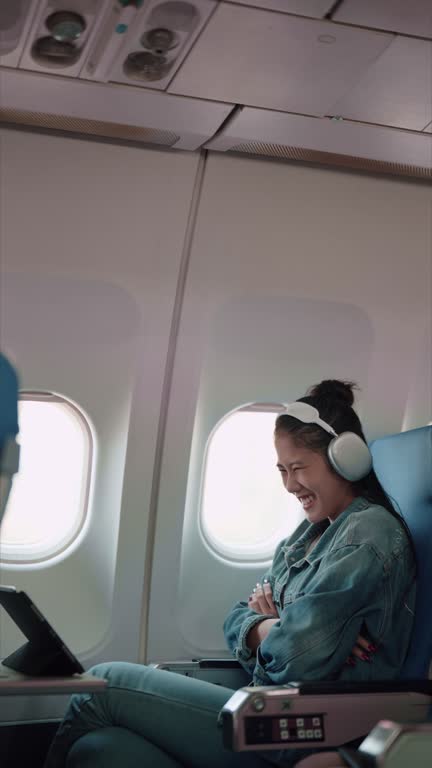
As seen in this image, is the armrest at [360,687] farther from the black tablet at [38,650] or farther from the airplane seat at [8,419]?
the airplane seat at [8,419]

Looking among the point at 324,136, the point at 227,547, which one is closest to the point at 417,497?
the point at 324,136

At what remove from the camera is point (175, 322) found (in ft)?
13.1

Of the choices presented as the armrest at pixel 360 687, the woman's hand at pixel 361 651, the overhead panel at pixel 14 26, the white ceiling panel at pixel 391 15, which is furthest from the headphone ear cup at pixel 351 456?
the overhead panel at pixel 14 26

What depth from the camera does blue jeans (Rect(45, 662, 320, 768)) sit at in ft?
9.27

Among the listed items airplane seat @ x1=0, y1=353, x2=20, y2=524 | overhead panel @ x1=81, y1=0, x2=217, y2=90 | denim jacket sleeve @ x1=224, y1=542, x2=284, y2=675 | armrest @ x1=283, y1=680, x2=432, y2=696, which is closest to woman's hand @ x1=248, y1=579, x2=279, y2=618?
denim jacket sleeve @ x1=224, y1=542, x2=284, y2=675

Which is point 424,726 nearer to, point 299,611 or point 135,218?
point 299,611

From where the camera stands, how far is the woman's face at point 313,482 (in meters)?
3.23

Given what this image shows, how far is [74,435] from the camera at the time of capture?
4.16m

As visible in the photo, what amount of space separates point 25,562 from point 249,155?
6.51ft

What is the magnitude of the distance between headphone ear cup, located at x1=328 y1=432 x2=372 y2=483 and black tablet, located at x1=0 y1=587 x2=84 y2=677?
105 centimetres

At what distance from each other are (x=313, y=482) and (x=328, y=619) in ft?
1.90

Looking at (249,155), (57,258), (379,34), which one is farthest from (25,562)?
(379,34)

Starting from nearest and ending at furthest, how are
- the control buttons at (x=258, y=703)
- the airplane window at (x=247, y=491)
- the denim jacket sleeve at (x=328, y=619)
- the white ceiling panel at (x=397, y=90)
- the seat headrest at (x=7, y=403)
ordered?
the seat headrest at (x=7, y=403) → the control buttons at (x=258, y=703) → the denim jacket sleeve at (x=328, y=619) → the white ceiling panel at (x=397, y=90) → the airplane window at (x=247, y=491)

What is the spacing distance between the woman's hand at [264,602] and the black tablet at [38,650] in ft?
3.03
